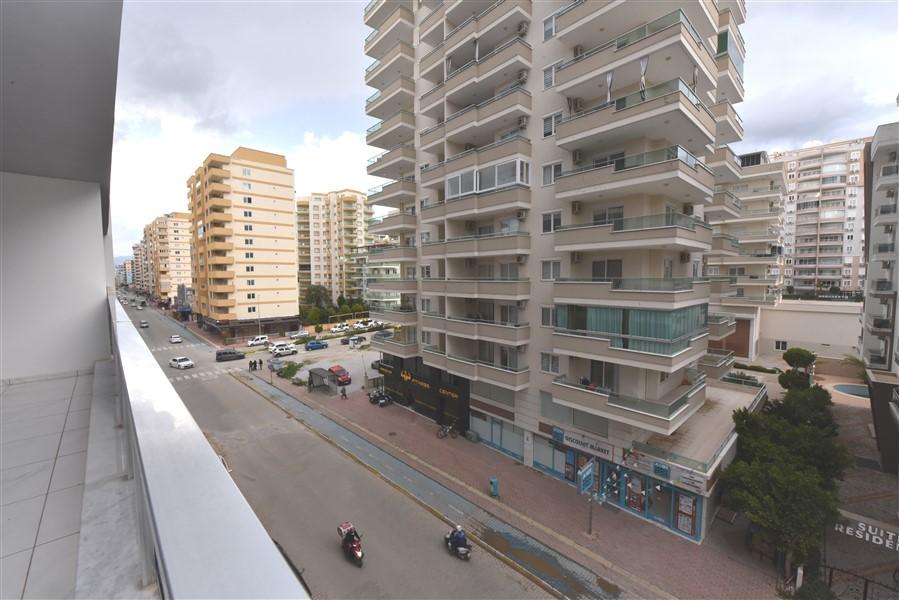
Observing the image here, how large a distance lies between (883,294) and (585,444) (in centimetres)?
1746

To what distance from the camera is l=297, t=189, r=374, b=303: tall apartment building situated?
66000mm

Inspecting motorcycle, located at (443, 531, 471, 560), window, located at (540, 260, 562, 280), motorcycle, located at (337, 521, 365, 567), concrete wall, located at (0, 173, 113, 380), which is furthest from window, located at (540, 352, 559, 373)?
concrete wall, located at (0, 173, 113, 380)

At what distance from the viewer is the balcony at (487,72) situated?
15.0m

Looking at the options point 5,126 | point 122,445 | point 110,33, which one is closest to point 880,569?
point 122,445

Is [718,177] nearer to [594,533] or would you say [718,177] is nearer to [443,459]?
[594,533]

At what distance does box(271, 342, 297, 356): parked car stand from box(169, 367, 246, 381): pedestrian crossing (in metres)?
4.48

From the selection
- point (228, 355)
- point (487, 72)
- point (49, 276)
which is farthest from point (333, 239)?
point (49, 276)

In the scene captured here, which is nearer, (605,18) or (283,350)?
(605,18)

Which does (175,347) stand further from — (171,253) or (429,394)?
(171,253)

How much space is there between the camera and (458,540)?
37.2 ft

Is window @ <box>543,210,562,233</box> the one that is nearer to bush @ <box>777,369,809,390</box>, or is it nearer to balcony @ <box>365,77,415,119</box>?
balcony @ <box>365,77,415,119</box>

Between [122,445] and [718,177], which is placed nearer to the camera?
[122,445]

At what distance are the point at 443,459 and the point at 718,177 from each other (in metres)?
19.6

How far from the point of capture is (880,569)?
11.1 m
